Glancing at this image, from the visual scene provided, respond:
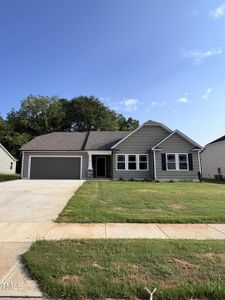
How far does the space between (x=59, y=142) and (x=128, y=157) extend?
300 inches

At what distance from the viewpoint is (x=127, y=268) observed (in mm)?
3848

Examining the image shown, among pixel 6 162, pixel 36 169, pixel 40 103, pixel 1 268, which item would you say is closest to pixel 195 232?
pixel 1 268

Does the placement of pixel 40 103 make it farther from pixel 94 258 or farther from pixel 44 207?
pixel 94 258

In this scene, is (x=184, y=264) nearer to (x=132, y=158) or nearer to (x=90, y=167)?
(x=132, y=158)

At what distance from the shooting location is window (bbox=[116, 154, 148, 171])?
22078 millimetres

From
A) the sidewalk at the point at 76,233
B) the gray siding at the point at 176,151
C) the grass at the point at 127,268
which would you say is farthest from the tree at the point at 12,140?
the grass at the point at 127,268

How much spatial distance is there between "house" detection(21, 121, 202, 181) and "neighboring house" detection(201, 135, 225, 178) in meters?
7.31

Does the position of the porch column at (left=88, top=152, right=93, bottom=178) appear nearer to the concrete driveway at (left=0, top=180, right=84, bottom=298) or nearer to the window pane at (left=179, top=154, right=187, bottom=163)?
the window pane at (left=179, top=154, right=187, bottom=163)

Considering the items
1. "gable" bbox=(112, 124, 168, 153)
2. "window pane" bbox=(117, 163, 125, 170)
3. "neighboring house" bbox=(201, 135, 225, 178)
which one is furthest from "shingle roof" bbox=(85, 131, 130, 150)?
"neighboring house" bbox=(201, 135, 225, 178)

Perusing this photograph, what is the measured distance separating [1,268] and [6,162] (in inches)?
1293

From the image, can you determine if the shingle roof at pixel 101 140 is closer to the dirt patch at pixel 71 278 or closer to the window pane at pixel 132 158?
the window pane at pixel 132 158

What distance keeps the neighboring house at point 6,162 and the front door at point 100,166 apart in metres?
15.0

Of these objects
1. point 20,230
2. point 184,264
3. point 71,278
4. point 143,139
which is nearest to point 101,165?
point 143,139

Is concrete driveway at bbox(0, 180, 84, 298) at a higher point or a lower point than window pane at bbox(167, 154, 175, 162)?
lower
